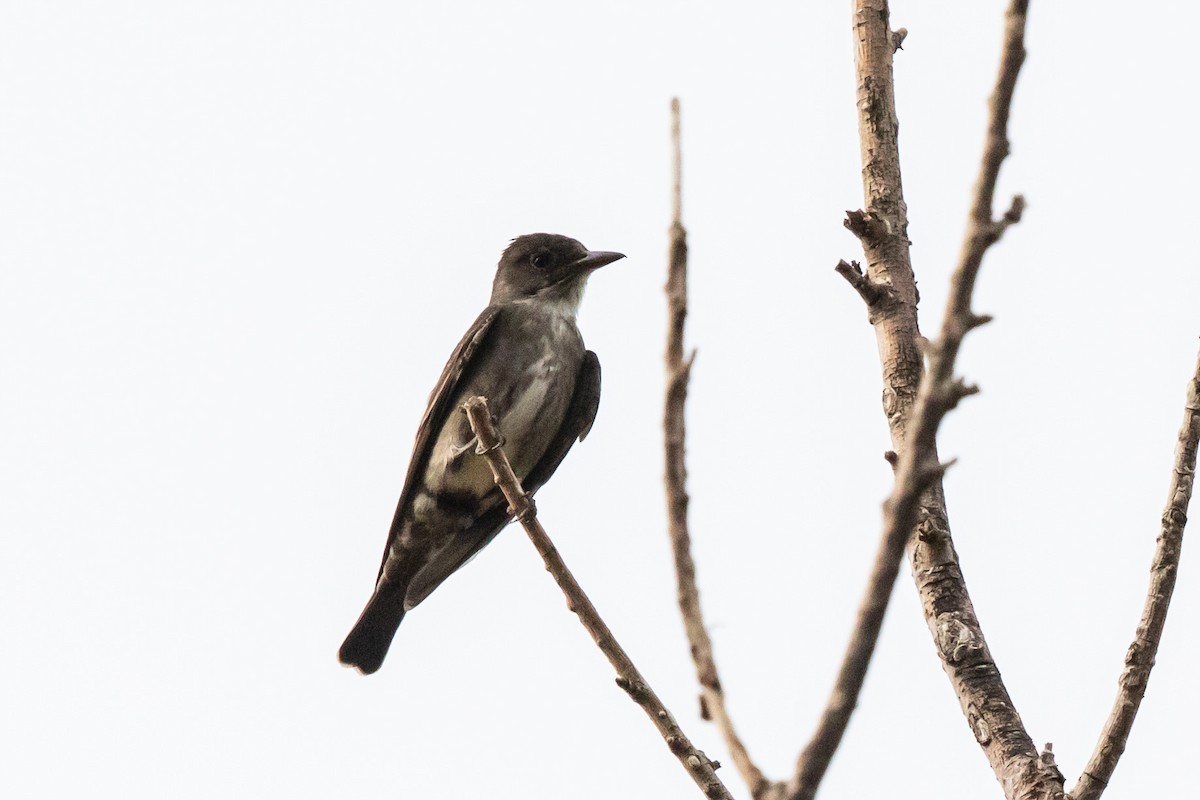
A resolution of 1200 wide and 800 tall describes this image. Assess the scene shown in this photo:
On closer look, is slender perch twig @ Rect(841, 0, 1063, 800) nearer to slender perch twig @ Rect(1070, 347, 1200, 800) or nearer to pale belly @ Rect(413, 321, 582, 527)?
slender perch twig @ Rect(1070, 347, 1200, 800)

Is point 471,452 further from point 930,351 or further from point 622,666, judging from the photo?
point 930,351

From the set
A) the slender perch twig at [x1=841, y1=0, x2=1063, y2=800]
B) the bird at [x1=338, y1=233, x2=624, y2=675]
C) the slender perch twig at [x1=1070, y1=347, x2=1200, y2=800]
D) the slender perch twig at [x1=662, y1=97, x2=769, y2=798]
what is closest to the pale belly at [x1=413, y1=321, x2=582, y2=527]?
the bird at [x1=338, y1=233, x2=624, y2=675]

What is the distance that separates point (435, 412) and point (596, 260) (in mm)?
1400

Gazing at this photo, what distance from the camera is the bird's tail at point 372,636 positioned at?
8023mm

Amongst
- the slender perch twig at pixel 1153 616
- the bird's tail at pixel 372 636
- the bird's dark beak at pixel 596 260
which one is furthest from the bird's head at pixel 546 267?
the slender perch twig at pixel 1153 616

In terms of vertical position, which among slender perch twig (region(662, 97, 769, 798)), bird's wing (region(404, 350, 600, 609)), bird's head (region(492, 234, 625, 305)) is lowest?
slender perch twig (region(662, 97, 769, 798))

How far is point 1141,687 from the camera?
3.39m

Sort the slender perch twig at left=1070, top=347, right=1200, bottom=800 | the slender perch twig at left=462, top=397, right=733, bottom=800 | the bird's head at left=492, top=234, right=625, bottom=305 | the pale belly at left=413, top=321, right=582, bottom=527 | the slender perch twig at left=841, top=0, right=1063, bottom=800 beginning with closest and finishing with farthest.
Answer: the slender perch twig at left=841, top=0, right=1063, bottom=800 → the slender perch twig at left=462, top=397, right=733, bottom=800 → the slender perch twig at left=1070, top=347, right=1200, bottom=800 → the pale belly at left=413, top=321, right=582, bottom=527 → the bird's head at left=492, top=234, right=625, bottom=305

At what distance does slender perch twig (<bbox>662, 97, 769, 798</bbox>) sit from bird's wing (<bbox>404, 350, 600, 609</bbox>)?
584 cm

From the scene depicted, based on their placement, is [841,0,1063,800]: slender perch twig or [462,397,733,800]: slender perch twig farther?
[462,397,733,800]: slender perch twig

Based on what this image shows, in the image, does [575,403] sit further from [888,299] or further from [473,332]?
[888,299]

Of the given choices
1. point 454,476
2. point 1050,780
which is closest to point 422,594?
point 454,476

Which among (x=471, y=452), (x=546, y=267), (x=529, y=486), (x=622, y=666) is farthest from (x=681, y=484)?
(x=546, y=267)

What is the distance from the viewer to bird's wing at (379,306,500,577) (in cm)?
802
